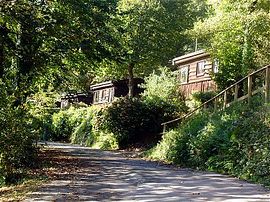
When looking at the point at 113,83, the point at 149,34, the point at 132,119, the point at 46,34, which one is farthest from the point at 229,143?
the point at 113,83

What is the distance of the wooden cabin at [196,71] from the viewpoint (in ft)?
111

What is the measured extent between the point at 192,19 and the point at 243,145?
129ft

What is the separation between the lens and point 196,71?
1436 inches

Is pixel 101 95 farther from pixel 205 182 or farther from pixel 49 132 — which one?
pixel 205 182

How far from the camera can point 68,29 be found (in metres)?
15.7

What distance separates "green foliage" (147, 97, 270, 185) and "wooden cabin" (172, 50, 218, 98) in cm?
1317

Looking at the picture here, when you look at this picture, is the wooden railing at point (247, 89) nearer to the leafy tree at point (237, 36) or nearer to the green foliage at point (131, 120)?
the leafy tree at point (237, 36)

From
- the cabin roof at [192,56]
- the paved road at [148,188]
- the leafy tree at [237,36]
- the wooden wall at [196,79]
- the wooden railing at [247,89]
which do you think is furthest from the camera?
the cabin roof at [192,56]

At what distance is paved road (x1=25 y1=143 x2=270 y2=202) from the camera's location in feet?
32.1

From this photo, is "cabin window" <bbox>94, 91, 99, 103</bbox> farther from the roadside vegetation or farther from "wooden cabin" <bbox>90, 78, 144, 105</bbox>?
the roadside vegetation

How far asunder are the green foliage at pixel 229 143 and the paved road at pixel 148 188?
0.84 m

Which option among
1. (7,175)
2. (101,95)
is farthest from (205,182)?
(101,95)

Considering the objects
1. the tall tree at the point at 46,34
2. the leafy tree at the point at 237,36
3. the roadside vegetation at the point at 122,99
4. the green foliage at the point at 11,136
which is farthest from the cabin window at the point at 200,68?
the green foliage at the point at 11,136

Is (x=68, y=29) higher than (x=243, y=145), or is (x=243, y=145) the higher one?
(x=68, y=29)
